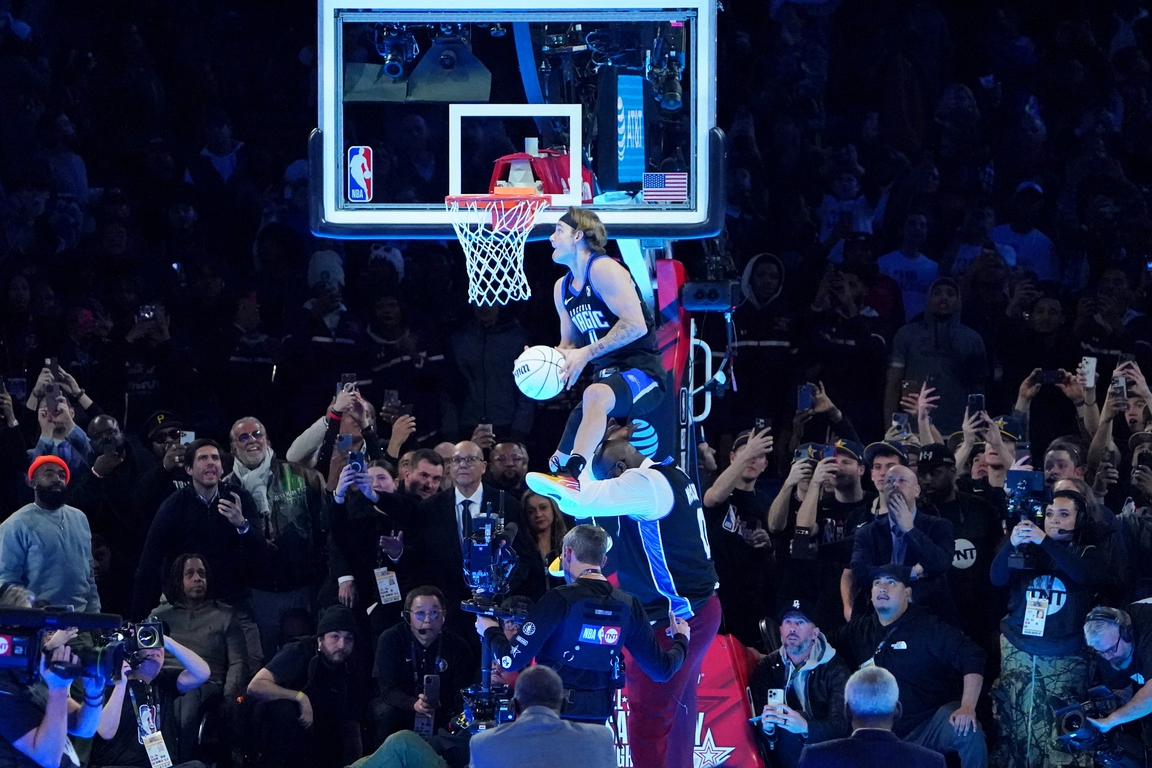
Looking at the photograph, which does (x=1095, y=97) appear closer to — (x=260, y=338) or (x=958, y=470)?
(x=958, y=470)

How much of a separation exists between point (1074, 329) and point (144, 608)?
21.6 ft

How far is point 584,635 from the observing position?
283 inches

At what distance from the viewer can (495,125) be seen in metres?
9.02

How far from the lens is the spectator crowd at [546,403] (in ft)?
29.7

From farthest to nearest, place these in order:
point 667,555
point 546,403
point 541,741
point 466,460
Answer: point 546,403 → point 466,460 → point 667,555 → point 541,741

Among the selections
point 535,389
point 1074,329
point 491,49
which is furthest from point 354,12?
point 1074,329

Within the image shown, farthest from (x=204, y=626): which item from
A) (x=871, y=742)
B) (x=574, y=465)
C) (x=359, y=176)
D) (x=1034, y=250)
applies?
(x=1034, y=250)

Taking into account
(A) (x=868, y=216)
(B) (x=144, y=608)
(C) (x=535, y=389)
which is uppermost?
(A) (x=868, y=216)

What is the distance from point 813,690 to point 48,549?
458cm

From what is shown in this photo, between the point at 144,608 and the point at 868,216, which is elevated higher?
the point at 868,216

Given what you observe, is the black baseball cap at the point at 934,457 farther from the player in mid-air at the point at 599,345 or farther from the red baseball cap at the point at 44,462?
the red baseball cap at the point at 44,462

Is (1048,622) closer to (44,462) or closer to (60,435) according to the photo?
(44,462)

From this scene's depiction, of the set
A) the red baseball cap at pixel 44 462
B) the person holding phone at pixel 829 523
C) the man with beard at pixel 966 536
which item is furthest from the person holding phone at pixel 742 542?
the red baseball cap at pixel 44 462

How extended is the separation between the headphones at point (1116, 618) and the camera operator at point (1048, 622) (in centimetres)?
27
